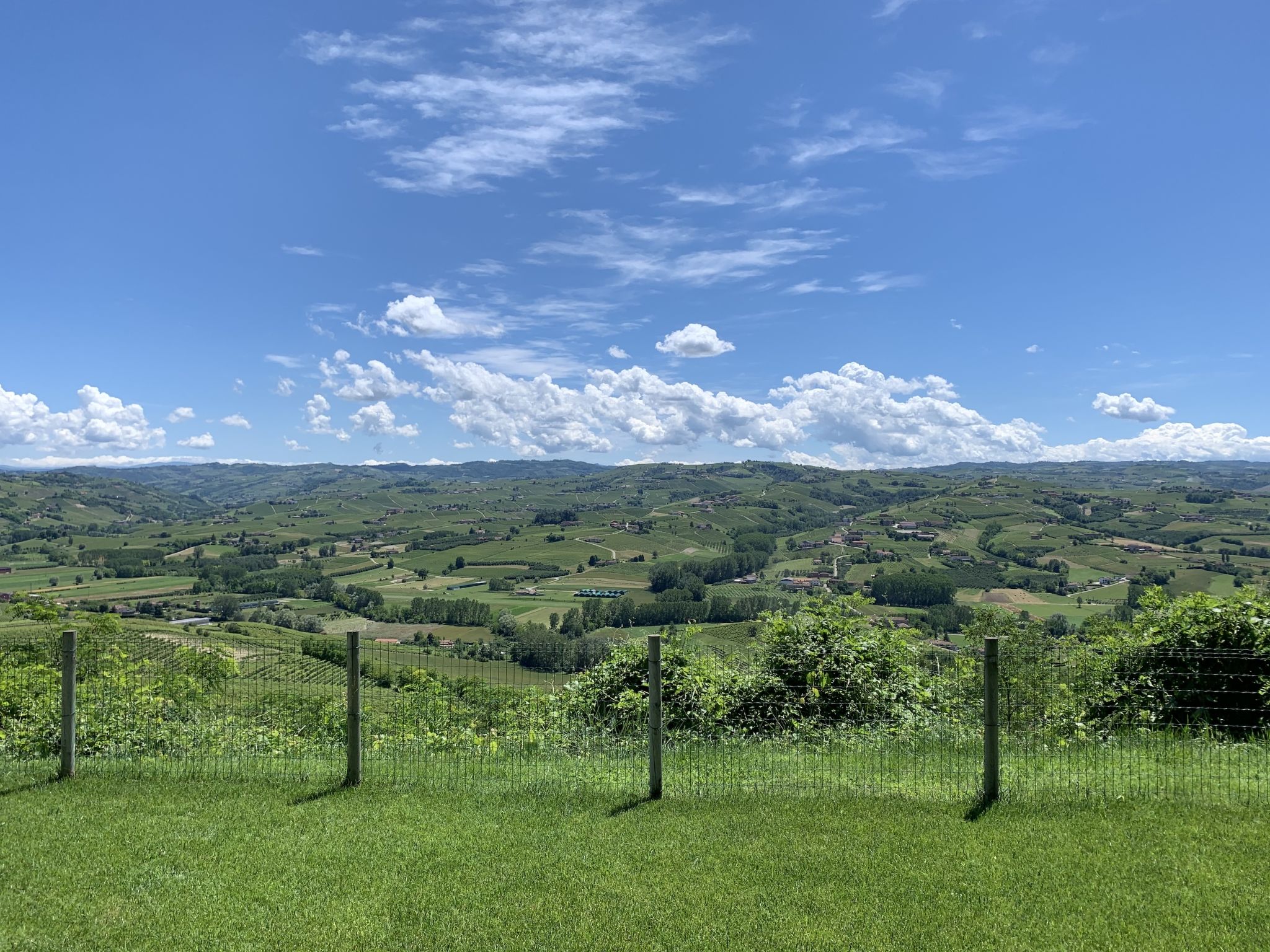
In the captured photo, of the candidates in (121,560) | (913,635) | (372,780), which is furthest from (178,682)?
(121,560)

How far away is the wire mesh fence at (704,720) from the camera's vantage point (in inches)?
300

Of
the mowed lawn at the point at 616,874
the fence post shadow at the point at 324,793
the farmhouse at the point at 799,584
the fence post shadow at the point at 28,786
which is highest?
the mowed lawn at the point at 616,874

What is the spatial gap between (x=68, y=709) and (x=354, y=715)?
3.41m

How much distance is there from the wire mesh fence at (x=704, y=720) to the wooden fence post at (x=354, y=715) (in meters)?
0.05

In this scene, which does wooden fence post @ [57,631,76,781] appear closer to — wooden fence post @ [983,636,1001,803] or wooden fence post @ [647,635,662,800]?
wooden fence post @ [647,635,662,800]

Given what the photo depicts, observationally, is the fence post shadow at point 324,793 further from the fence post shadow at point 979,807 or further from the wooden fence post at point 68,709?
the fence post shadow at point 979,807

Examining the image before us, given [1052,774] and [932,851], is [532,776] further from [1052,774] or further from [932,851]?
[1052,774]

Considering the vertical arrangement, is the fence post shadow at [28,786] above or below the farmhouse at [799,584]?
above

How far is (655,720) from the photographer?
7.34 m

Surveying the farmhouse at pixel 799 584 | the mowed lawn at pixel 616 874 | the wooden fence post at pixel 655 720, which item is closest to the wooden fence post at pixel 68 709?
the mowed lawn at pixel 616 874

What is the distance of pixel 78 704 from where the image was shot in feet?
29.9

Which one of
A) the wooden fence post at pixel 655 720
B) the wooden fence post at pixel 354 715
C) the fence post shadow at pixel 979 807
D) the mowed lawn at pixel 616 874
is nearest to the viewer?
the mowed lawn at pixel 616 874

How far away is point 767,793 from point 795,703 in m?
3.00

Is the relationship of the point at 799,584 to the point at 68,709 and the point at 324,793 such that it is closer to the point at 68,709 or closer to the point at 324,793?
the point at 324,793
